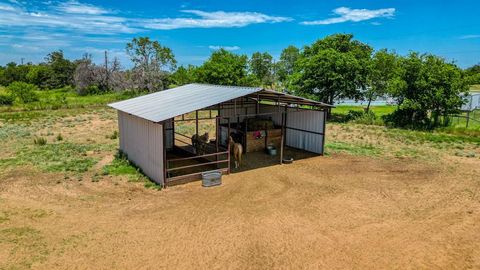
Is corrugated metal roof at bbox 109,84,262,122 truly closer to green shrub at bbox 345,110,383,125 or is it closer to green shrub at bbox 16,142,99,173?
green shrub at bbox 16,142,99,173

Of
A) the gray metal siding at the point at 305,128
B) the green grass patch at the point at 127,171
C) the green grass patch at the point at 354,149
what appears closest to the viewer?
the green grass patch at the point at 127,171

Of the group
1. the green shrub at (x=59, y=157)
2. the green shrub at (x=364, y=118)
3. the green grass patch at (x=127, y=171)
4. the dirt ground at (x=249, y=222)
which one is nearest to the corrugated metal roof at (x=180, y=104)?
the green grass patch at (x=127, y=171)

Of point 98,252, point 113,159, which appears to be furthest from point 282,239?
point 113,159

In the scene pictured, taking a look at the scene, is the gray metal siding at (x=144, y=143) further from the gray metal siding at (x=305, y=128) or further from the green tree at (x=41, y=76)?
the green tree at (x=41, y=76)

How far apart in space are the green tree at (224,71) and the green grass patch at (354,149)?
63.7 ft

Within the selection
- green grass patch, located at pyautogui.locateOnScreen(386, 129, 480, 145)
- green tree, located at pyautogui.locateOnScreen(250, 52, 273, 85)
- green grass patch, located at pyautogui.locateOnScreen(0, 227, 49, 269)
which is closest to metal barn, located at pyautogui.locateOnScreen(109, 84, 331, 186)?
green grass patch, located at pyautogui.locateOnScreen(0, 227, 49, 269)

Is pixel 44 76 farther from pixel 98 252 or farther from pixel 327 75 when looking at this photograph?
pixel 98 252

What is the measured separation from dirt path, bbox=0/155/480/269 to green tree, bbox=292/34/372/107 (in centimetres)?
1521

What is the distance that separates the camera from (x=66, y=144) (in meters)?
18.8

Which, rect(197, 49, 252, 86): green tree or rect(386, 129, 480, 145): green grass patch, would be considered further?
rect(197, 49, 252, 86): green tree

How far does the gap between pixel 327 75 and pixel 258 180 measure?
685 inches

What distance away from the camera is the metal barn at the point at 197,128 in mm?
12344

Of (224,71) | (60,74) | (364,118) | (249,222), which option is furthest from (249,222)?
(60,74)

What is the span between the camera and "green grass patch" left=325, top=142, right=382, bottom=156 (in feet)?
57.4
